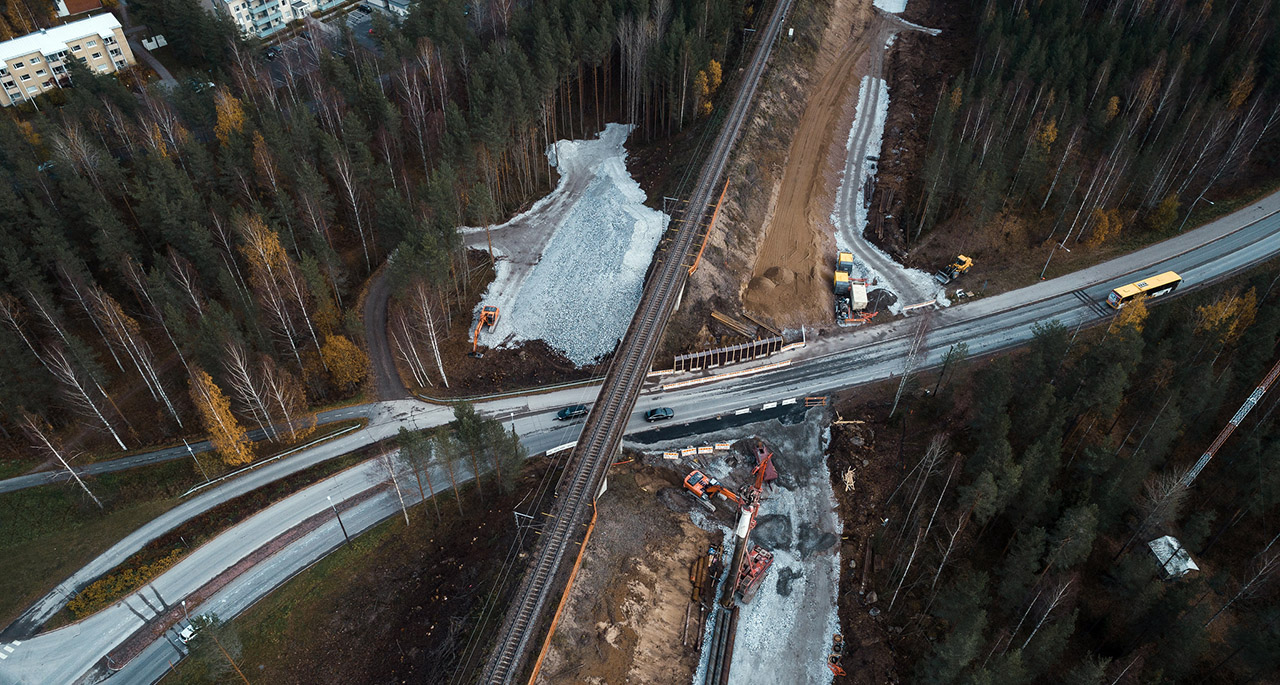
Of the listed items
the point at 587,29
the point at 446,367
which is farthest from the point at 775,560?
the point at 587,29

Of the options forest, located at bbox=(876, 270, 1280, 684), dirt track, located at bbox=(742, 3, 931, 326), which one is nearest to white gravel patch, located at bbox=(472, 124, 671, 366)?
dirt track, located at bbox=(742, 3, 931, 326)

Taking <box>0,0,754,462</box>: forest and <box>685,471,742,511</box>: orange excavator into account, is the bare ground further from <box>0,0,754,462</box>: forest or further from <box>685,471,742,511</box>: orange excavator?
<box>685,471,742,511</box>: orange excavator

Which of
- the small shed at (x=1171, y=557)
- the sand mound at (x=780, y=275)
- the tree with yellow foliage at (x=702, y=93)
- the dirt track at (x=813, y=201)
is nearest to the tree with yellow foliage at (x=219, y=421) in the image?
the dirt track at (x=813, y=201)

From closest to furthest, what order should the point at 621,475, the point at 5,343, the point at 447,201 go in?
the point at 5,343 < the point at 621,475 < the point at 447,201

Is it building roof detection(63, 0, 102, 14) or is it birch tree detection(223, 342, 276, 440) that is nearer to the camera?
birch tree detection(223, 342, 276, 440)

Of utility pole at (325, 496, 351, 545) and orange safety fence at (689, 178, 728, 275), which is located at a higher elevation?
orange safety fence at (689, 178, 728, 275)

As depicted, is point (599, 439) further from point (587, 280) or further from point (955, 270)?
point (955, 270)

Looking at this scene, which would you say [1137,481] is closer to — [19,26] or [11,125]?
[11,125]
